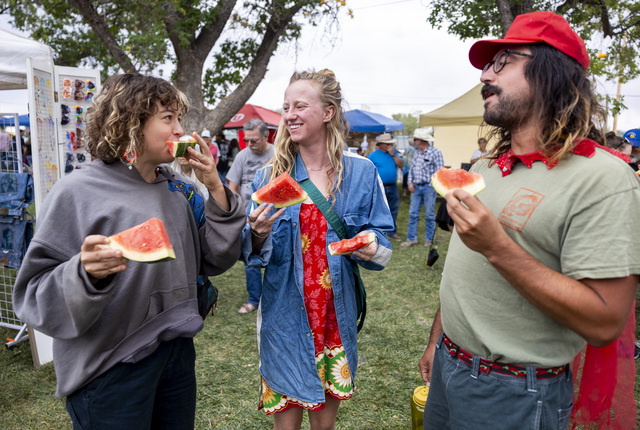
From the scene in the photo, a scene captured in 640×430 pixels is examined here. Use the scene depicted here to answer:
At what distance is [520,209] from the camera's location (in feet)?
5.47

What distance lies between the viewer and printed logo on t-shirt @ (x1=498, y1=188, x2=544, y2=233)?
1.64 metres

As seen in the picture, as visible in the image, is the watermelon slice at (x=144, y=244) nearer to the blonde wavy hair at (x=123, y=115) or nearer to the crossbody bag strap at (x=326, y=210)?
the blonde wavy hair at (x=123, y=115)

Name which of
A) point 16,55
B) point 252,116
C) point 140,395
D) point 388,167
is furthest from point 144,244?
point 252,116

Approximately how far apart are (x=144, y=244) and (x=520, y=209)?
149cm

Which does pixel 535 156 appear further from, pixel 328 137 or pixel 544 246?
pixel 328 137

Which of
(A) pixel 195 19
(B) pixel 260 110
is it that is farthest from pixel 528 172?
(B) pixel 260 110

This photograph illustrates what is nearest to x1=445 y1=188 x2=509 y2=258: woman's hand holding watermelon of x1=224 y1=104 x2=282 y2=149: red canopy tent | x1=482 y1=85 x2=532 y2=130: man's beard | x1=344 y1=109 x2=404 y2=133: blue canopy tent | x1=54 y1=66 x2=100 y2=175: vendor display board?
x1=482 y1=85 x2=532 y2=130: man's beard

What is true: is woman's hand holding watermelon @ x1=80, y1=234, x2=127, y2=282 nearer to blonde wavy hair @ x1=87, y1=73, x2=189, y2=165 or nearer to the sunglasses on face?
blonde wavy hair @ x1=87, y1=73, x2=189, y2=165

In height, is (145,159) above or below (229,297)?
above

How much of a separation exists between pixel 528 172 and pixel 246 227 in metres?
1.52

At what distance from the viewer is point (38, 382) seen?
437cm

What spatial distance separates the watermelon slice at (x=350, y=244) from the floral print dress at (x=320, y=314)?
0.19 metres

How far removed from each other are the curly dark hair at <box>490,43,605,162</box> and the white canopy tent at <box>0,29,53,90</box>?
4768mm

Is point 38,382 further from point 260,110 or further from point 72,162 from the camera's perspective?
point 260,110
